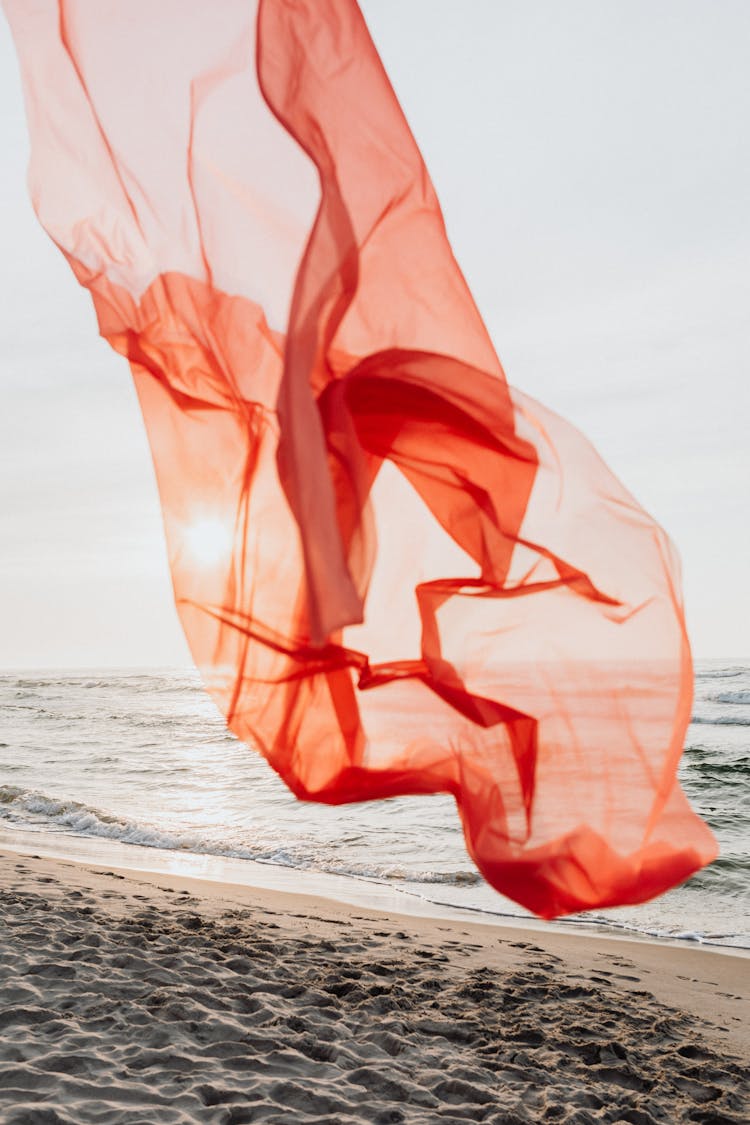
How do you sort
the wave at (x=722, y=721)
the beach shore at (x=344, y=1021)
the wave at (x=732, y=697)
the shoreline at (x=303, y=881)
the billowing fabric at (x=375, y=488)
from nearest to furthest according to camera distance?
the billowing fabric at (x=375, y=488)
the beach shore at (x=344, y=1021)
the shoreline at (x=303, y=881)
the wave at (x=722, y=721)
the wave at (x=732, y=697)

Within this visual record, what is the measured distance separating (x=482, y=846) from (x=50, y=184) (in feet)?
8.16

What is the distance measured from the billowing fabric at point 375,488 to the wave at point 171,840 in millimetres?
5911

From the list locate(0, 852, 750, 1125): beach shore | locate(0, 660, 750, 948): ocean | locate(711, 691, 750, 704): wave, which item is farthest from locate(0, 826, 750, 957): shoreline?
locate(711, 691, 750, 704): wave

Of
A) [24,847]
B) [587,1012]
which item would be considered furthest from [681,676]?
[24,847]

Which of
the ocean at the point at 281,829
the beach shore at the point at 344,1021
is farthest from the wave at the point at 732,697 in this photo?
the beach shore at the point at 344,1021

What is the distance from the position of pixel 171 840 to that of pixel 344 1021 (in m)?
6.08

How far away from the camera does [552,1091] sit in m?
3.88

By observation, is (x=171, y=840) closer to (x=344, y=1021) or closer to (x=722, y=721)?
(x=344, y=1021)

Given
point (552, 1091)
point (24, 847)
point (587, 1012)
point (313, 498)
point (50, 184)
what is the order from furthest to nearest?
point (24, 847), point (587, 1012), point (552, 1091), point (50, 184), point (313, 498)

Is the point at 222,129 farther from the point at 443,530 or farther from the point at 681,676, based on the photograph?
the point at 681,676

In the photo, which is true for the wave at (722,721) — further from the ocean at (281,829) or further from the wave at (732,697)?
the wave at (732,697)

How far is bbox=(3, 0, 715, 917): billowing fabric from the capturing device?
2887mm

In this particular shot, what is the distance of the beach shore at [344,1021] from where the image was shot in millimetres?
3576

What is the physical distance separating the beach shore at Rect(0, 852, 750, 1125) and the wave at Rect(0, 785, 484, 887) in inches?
76.1
